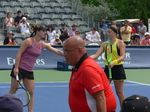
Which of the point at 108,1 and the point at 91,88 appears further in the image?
the point at 108,1

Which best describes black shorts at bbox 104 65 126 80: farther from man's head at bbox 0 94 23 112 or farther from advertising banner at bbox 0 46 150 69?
advertising banner at bbox 0 46 150 69

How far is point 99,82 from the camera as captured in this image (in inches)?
180

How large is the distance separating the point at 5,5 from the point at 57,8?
3262 millimetres

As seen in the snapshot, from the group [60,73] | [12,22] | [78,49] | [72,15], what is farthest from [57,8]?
[78,49]

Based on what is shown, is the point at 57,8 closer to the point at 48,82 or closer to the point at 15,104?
the point at 48,82

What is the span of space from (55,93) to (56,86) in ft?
4.80

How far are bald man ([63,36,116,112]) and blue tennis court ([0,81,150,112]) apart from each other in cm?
483

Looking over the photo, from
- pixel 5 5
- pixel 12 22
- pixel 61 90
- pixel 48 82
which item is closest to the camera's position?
pixel 61 90

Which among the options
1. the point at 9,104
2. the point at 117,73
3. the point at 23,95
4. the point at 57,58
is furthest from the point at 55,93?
the point at 9,104

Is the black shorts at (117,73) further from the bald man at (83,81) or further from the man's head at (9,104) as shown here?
the man's head at (9,104)

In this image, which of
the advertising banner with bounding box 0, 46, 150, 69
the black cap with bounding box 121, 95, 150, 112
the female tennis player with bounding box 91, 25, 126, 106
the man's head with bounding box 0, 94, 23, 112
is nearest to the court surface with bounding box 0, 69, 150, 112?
the advertising banner with bounding box 0, 46, 150, 69

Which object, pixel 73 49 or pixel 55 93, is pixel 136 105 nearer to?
pixel 73 49

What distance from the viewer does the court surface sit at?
10.1 metres

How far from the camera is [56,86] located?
43.9 ft
